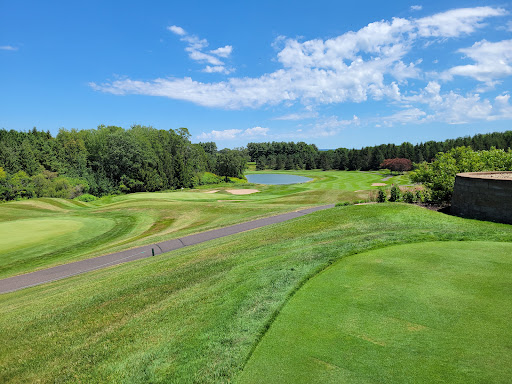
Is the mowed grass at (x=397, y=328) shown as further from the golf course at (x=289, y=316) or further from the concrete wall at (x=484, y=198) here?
the concrete wall at (x=484, y=198)

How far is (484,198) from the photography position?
13969 mm

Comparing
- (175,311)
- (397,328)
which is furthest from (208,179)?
(397,328)

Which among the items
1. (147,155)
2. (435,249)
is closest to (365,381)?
(435,249)

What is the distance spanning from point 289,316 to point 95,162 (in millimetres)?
81005

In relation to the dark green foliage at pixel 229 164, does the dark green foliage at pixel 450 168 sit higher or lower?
lower

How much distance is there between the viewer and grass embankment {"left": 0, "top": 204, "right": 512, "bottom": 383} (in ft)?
16.2

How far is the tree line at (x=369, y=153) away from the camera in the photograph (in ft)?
Result: 313

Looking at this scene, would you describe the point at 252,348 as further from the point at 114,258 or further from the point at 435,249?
the point at 114,258

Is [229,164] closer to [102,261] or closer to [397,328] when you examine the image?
[102,261]

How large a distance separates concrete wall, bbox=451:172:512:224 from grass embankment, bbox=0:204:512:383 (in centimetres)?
118

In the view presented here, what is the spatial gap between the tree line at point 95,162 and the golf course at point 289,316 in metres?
58.2

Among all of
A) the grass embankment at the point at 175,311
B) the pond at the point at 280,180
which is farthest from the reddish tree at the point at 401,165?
the grass embankment at the point at 175,311

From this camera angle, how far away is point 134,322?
684 centimetres

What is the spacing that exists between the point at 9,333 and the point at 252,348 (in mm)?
7082
